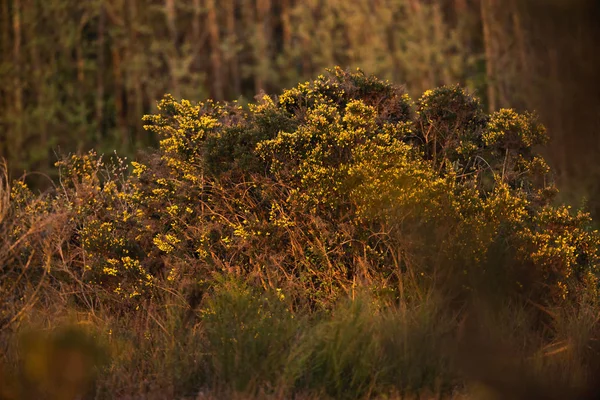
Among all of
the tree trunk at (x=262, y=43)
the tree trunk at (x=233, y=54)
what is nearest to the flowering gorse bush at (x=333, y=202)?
the tree trunk at (x=262, y=43)

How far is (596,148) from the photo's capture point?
8.53 m

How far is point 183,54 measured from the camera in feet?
85.7

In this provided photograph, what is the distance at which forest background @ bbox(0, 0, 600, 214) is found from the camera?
2336 centimetres

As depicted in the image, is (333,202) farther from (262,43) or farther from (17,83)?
(262,43)

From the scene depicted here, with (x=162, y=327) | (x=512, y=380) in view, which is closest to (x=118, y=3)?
(x=162, y=327)

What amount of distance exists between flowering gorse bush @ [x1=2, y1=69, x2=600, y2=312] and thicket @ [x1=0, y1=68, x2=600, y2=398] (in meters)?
0.02

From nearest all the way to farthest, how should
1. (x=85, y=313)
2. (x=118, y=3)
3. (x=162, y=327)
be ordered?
(x=162, y=327)
(x=85, y=313)
(x=118, y=3)

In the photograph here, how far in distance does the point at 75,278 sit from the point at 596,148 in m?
5.16

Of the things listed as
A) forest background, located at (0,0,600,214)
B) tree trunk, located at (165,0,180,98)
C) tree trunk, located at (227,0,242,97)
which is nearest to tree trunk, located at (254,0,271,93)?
forest background, located at (0,0,600,214)

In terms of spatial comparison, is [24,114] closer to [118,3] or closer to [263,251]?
[118,3]

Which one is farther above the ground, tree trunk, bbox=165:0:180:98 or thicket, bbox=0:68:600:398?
tree trunk, bbox=165:0:180:98

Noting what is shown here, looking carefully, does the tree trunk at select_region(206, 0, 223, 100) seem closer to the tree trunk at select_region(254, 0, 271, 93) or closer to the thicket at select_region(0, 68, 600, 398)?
the tree trunk at select_region(254, 0, 271, 93)

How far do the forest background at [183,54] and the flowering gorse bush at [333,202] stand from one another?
1078cm

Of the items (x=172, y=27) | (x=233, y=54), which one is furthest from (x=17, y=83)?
(x=233, y=54)
